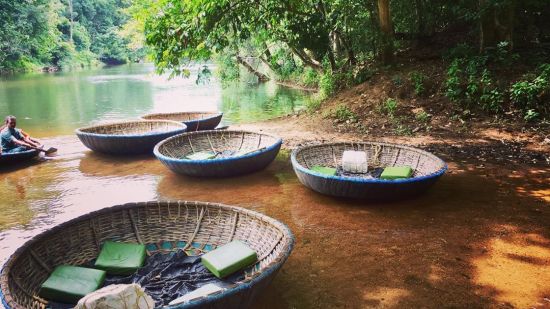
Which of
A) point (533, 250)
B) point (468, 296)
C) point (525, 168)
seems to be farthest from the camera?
point (525, 168)

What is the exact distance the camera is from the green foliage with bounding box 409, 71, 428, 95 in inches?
316

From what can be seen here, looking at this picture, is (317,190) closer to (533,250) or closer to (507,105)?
(533,250)

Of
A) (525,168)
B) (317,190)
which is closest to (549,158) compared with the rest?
(525,168)

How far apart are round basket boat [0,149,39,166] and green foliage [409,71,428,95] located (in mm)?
6918

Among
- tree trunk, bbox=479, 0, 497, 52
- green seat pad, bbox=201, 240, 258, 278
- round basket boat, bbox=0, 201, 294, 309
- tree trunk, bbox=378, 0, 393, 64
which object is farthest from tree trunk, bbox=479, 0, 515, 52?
green seat pad, bbox=201, 240, 258, 278

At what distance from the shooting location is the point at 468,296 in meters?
2.65

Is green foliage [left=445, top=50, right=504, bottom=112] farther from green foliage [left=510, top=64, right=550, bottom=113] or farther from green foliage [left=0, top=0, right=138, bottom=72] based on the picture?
green foliage [left=0, top=0, right=138, bottom=72]

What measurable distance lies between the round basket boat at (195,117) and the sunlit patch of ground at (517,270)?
5941mm

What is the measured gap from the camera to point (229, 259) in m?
2.77

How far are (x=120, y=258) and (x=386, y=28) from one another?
25.4 feet

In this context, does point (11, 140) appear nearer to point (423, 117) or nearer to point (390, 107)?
point (390, 107)

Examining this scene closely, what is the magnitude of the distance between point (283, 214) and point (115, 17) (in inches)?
1796

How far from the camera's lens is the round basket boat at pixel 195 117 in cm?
809

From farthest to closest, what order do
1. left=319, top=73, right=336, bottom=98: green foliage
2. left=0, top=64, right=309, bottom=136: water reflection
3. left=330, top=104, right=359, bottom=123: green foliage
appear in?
left=0, top=64, right=309, bottom=136: water reflection
left=319, top=73, right=336, bottom=98: green foliage
left=330, top=104, right=359, bottom=123: green foliage
